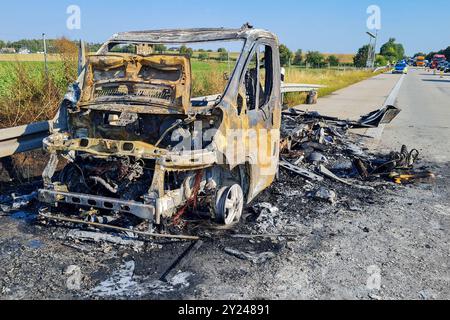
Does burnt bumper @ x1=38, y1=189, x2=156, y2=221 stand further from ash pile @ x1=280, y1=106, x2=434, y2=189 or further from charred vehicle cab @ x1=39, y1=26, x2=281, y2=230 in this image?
ash pile @ x1=280, y1=106, x2=434, y2=189

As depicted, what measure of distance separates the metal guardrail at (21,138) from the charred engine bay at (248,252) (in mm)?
633

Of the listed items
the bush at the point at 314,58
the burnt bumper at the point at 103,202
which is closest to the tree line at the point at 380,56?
the bush at the point at 314,58

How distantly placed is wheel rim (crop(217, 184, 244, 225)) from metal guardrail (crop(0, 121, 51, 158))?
2.51m

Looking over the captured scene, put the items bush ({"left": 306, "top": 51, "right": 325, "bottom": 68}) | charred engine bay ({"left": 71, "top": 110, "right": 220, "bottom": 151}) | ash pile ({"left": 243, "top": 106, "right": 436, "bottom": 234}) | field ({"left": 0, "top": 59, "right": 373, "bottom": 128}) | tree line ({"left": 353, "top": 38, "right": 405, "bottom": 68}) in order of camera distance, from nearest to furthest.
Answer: charred engine bay ({"left": 71, "top": 110, "right": 220, "bottom": 151}), ash pile ({"left": 243, "top": 106, "right": 436, "bottom": 234}), field ({"left": 0, "top": 59, "right": 373, "bottom": 128}), bush ({"left": 306, "top": 51, "right": 325, "bottom": 68}), tree line ({"left": 353, "top": 38, "right": 405, "bottom": 68})

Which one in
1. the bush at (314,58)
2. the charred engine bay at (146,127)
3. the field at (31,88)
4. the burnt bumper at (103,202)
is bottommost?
the burnt bumper at (103,202)

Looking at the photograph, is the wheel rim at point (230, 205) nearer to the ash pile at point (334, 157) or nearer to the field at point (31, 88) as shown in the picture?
the ash pile at point (334, 157)

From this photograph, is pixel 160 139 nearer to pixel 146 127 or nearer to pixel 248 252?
pixel 146 127

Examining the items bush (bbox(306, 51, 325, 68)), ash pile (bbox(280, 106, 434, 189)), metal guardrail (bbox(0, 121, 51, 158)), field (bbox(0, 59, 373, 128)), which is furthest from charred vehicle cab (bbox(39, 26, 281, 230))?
bush (bbox(306, 51, 325, 68))

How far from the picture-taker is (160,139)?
15.2 feet

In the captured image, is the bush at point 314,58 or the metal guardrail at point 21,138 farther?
the bush at point 314,58

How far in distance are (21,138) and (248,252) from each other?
3758mm

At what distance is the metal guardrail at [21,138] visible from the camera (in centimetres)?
568

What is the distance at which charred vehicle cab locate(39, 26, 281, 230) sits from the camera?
4.39m

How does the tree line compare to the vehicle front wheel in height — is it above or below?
above
